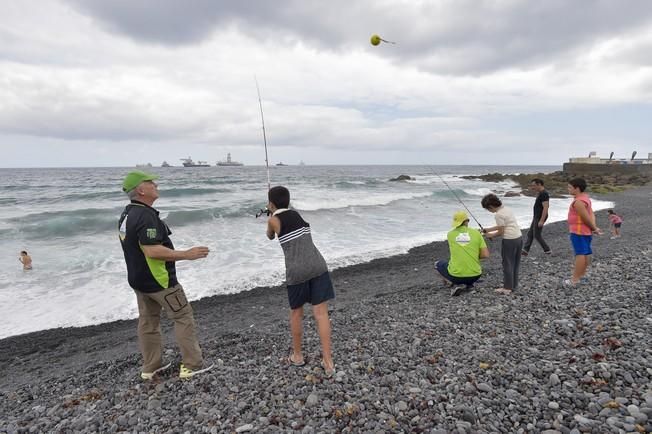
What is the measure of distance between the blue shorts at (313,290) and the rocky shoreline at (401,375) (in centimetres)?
76

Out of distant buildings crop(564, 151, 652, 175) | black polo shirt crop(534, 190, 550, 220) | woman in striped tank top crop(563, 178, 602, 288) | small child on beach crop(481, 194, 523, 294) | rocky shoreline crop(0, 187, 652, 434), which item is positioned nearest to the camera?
rocky shoreline crop(0, 187, 652, 434)

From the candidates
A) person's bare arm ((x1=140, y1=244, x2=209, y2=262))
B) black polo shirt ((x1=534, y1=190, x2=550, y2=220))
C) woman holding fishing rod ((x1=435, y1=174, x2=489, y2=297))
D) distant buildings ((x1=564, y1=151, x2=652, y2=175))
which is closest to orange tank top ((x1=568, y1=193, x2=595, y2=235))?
woman holding fishing rod ((x1=435, y1=174, x2=489, y2=297))

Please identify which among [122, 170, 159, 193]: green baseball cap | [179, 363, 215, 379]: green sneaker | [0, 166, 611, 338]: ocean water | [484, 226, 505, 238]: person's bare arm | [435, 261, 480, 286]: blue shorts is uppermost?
[122, 170, 159, 193]: green baseball cap

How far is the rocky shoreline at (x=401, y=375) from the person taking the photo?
2.96m

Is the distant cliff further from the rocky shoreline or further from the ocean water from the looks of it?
the rocky shoreline

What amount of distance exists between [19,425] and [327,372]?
2.94 meters

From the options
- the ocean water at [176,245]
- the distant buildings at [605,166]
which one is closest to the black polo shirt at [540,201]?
the ocean water at [176,245]

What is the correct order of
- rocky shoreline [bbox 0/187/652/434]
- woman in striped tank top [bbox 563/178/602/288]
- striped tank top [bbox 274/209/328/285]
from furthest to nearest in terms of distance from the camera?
woman in striped tank top [bbox 563/178/602/288] < striped tank top [bbox 274/209/328/285] < rocky shoreline [bbox 0/187/652/434]

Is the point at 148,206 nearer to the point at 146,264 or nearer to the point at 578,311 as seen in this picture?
the point at 146,264

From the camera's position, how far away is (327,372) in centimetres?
377

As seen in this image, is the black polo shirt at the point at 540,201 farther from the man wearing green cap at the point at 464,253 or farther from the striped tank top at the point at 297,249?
the striped tank top at the point at 297,249

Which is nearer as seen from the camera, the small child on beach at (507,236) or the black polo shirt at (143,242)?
the black polo shirt at (143,242)

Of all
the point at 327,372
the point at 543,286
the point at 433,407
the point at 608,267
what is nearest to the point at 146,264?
the point at 327,372

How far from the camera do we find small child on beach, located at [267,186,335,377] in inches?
146
